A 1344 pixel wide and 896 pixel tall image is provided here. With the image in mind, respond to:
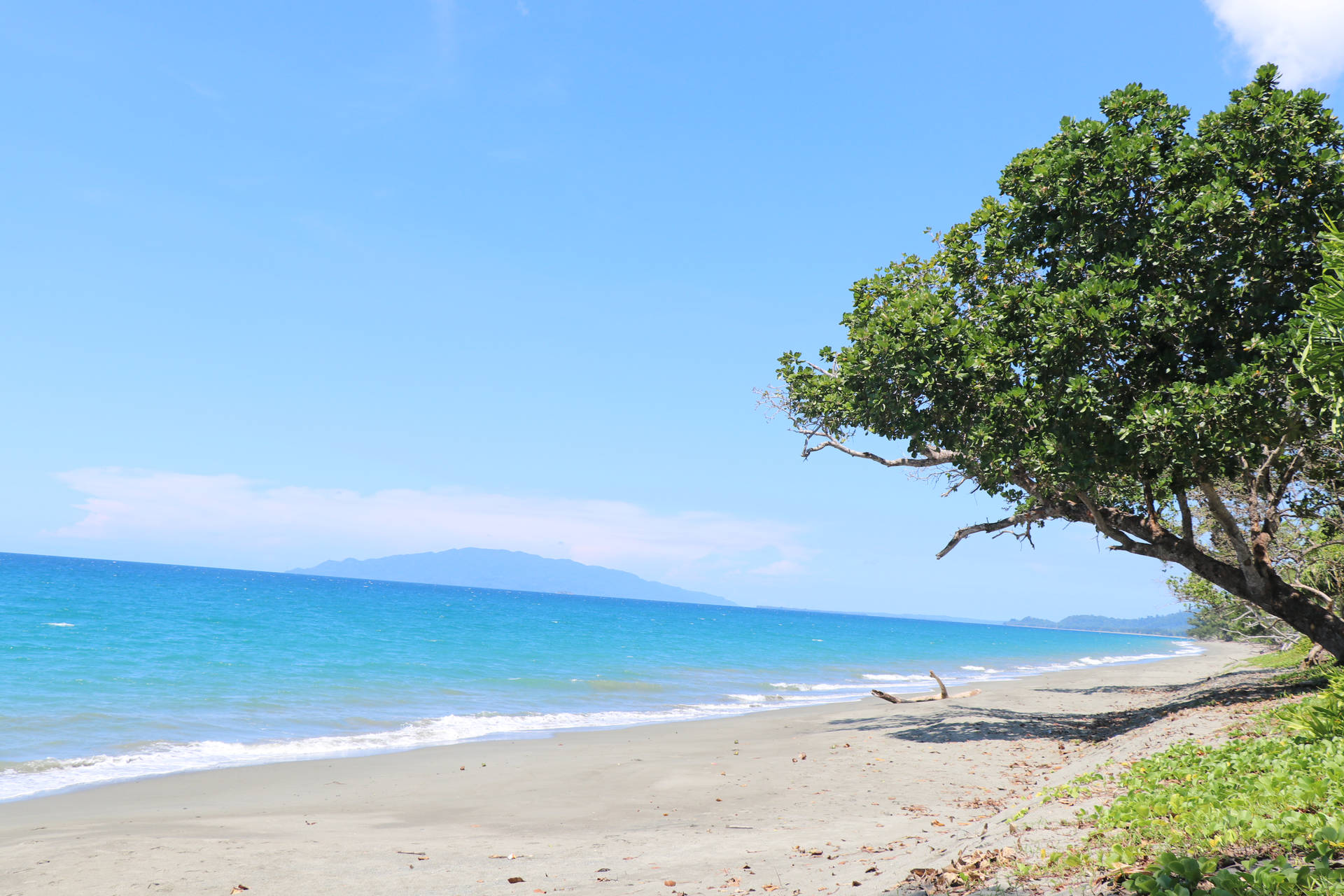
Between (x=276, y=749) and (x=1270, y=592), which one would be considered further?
(x=276, y=749)

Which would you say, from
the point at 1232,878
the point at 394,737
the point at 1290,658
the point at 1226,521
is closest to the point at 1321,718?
the point at 1226,521

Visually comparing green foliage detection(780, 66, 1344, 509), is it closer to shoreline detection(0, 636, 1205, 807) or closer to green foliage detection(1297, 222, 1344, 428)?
green foliage detection(1297, 222, 1344, 428)

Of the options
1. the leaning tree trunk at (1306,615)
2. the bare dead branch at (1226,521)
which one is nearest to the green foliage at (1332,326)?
the bare dead branch at (1226,521)

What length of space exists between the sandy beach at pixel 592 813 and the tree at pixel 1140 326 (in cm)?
409

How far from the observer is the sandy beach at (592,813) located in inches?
292

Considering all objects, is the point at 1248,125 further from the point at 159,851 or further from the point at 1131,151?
the point at 159,851

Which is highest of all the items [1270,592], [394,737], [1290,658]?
[1270,592]

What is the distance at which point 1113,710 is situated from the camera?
66.9ft

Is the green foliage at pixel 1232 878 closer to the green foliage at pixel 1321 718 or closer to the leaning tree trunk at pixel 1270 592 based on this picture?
the green foliage at pixel 1321 718

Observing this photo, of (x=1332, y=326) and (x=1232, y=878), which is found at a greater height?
(x=1332, y=326)

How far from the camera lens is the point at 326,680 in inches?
989

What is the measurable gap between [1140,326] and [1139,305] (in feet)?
1.05

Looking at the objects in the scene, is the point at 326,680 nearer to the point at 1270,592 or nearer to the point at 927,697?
the point at 927,697

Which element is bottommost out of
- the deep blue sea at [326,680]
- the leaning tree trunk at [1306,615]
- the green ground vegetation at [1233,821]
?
the deep blue sea at [326,680]
